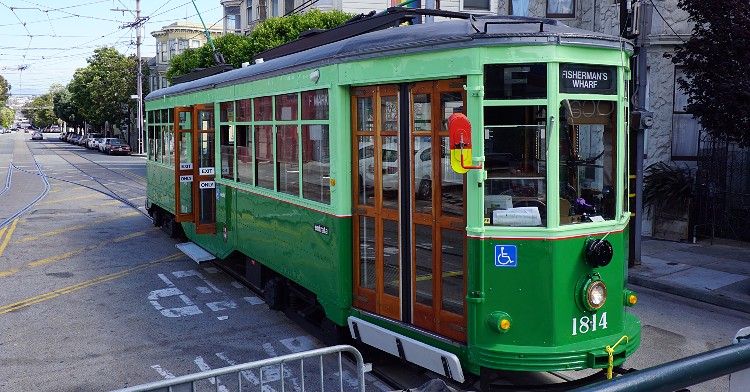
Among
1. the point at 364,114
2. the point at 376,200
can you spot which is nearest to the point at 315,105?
the point at 364,114

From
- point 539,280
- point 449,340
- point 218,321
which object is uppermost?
point 539,280

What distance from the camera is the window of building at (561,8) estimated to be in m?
17.1

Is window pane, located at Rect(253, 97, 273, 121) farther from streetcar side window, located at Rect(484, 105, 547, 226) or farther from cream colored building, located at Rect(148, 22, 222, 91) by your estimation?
cream colored building, located at Rect(148, 22, 222, 91)

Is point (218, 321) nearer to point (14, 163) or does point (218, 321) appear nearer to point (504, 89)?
point (504, 89)

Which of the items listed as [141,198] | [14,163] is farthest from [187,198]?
[14,163]

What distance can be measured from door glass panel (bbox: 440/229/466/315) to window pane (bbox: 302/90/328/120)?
1897mm

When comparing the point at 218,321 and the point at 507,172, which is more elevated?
the point at 507,172

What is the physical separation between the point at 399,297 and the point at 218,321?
335 centimetres

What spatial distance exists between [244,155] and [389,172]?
3581mm

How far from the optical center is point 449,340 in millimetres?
5891

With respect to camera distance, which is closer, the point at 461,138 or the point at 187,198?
the point at 461,138

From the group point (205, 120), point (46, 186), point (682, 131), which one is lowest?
point (46, 186)

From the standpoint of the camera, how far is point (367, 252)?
6.78 metres

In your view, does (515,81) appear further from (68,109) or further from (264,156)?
(68,109)
